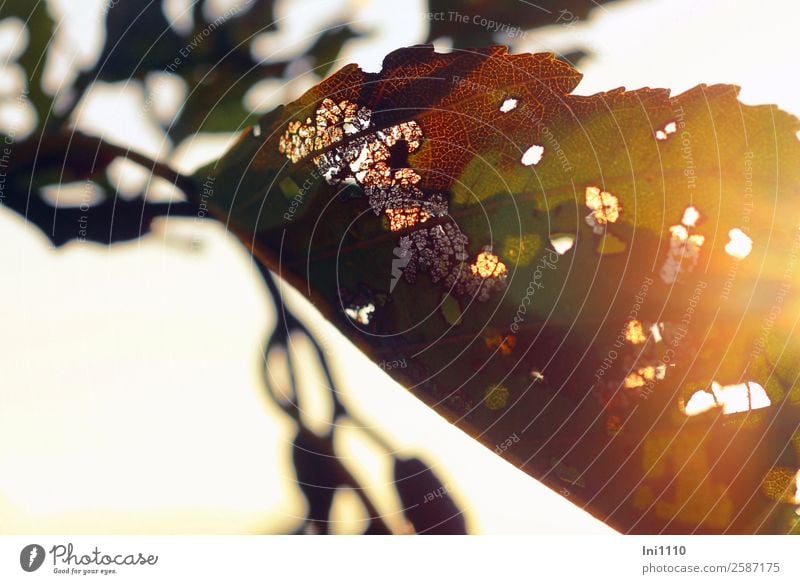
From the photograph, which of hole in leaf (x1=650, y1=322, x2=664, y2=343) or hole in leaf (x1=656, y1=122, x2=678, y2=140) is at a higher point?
hole in leaf (x1=656, y1=122, x2=678, y2=140)

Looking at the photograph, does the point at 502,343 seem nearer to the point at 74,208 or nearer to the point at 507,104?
the point at 507,104

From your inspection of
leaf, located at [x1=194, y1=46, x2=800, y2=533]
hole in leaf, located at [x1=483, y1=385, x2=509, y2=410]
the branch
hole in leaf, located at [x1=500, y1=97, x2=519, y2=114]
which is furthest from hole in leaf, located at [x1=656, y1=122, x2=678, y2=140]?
the branch

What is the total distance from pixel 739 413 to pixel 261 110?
1.54 ft

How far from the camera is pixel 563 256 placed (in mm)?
547

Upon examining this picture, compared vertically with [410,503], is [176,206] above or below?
above

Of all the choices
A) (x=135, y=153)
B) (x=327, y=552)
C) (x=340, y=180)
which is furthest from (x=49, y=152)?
(x=327, y=552)

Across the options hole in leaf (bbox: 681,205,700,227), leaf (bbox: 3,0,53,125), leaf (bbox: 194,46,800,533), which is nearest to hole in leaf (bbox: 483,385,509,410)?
leaf (bbox: 194,46,800,533)

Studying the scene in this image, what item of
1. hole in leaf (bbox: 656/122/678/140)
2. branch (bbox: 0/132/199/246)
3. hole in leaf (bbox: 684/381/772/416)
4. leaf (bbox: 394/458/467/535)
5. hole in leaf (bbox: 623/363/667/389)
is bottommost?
leaf (bbox: 394/458/467/535)

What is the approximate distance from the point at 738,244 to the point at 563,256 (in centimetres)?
15

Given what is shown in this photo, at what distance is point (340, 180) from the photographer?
0.52 meters

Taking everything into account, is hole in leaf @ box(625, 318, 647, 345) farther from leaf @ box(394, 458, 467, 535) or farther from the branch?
the branch

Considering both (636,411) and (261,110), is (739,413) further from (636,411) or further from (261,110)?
(261,110)

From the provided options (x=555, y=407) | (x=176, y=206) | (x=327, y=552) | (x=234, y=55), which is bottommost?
(x=327, y=552)

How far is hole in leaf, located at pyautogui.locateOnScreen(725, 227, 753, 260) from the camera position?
56cm
